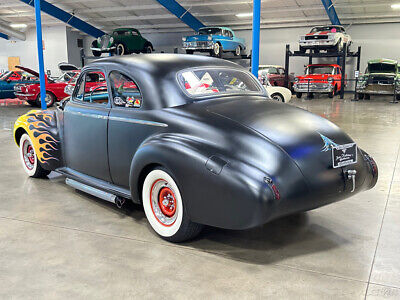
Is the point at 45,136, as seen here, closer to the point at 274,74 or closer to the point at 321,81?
the point at 321,81

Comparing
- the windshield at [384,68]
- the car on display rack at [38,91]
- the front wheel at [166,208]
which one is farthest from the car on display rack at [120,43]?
the front wheel at [166,208]

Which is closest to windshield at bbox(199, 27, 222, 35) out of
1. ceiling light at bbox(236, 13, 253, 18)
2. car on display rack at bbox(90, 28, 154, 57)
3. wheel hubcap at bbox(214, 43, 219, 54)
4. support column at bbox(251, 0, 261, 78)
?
wheel hubcap at bbox(214, 43, 219, 54)

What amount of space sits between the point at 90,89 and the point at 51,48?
86.4 feet

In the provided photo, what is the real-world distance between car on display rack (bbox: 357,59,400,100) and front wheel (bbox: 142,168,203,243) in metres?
16.4

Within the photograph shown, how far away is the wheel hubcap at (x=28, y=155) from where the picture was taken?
17.9ft

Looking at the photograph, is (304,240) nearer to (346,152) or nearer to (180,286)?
(346,152)

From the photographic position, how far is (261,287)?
8.75 ft

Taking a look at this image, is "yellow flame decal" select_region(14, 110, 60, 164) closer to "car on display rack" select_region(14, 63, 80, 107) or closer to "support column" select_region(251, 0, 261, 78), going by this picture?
"support column" select_region(251, 0, 261, 78)

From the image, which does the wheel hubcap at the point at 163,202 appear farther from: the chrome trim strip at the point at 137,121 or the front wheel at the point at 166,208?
the chrome trim strip at the point at 137,121

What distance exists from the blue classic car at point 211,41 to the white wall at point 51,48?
11957mm

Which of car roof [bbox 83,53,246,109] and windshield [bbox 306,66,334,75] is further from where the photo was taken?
windshield [bbox 306,66,334,75]

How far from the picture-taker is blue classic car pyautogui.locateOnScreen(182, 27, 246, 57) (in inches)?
752

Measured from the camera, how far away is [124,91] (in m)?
3.97

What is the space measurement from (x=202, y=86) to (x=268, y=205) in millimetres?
1493
